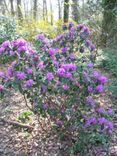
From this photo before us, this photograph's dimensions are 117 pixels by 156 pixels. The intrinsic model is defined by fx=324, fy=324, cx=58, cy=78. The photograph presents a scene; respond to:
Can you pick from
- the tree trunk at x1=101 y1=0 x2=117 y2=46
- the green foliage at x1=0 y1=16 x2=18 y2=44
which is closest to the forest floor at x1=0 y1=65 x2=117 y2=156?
the green foliage at x1=0 y1=16 x2=18 y2=44

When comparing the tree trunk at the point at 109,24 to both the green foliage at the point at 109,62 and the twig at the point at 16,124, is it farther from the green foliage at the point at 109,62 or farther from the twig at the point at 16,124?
the twig at the point at 16,124

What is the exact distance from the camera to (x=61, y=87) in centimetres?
337

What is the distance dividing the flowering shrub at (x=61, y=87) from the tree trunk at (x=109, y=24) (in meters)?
→ 6.34

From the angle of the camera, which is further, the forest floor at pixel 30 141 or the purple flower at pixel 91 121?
the forest floor at pixel 30 141

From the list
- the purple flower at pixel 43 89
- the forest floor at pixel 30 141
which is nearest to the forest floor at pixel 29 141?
the forest floor at pixel 30 141

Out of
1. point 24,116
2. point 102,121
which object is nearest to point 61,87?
point 102,121

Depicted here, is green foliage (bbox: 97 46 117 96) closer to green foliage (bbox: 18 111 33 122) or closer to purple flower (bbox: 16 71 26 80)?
green foliage (bbox: 18 111 33 122)

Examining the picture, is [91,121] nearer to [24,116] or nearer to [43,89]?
[43,89]

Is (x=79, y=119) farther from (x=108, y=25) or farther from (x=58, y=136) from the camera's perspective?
(x=108, y=25)

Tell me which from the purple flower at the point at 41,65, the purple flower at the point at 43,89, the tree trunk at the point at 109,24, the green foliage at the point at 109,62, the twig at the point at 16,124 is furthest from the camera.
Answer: the tree trunk at the point at 109,24

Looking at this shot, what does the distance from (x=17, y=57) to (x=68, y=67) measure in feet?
2.04

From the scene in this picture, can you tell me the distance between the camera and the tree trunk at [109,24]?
10016 millimetres

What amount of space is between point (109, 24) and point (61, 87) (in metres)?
7.10

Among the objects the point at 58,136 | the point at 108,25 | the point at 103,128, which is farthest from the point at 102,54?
the point at 103,128
